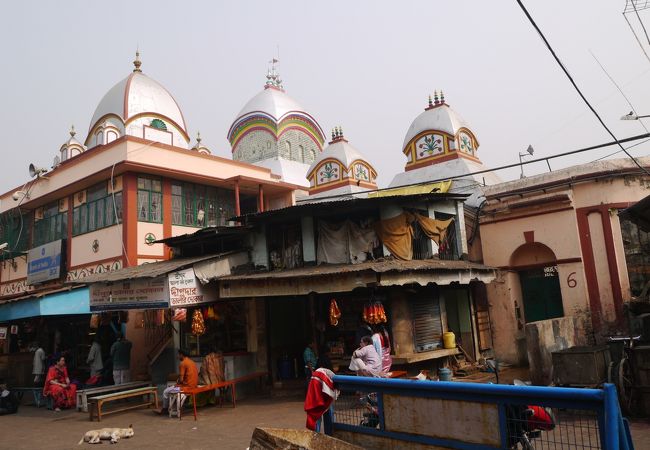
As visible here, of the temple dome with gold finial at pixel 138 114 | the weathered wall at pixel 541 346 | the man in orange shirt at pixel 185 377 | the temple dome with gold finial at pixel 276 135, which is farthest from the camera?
the temple dome with gold finial at pixel 276 135

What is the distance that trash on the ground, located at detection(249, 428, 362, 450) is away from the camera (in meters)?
4.87

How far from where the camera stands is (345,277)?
11.4 meters

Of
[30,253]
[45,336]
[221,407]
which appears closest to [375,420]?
[221,407]

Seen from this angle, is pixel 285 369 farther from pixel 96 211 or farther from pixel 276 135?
pixel 276 135

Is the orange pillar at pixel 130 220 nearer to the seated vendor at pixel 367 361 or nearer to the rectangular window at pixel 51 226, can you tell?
A: the rectangular window at pixel 51 226

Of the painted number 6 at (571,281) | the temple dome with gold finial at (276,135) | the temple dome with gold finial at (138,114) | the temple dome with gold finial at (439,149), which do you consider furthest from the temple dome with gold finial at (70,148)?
the painted number 6 at (571,281)

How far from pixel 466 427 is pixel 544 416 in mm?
995

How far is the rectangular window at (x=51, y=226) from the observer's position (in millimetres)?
21391

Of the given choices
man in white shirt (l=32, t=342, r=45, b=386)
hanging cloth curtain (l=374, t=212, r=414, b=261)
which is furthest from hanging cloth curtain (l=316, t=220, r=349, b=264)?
man in white shirt (l=32, t=342, r=45, b=386)

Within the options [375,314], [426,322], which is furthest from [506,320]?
[375,314]

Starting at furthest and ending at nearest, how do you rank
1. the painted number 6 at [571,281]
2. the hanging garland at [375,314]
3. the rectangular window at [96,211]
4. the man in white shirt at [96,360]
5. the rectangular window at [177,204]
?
the rectangular window at [177,204] → the rectangular window at [96,211] → the man in white shirt at [96,360] → the painted number 6 at [571,281] → the hanging garland at [375,314]

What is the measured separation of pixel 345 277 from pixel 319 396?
535 centimetres

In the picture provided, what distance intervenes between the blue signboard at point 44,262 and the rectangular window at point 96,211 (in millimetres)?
1359

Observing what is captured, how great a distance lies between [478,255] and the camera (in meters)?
16.7
